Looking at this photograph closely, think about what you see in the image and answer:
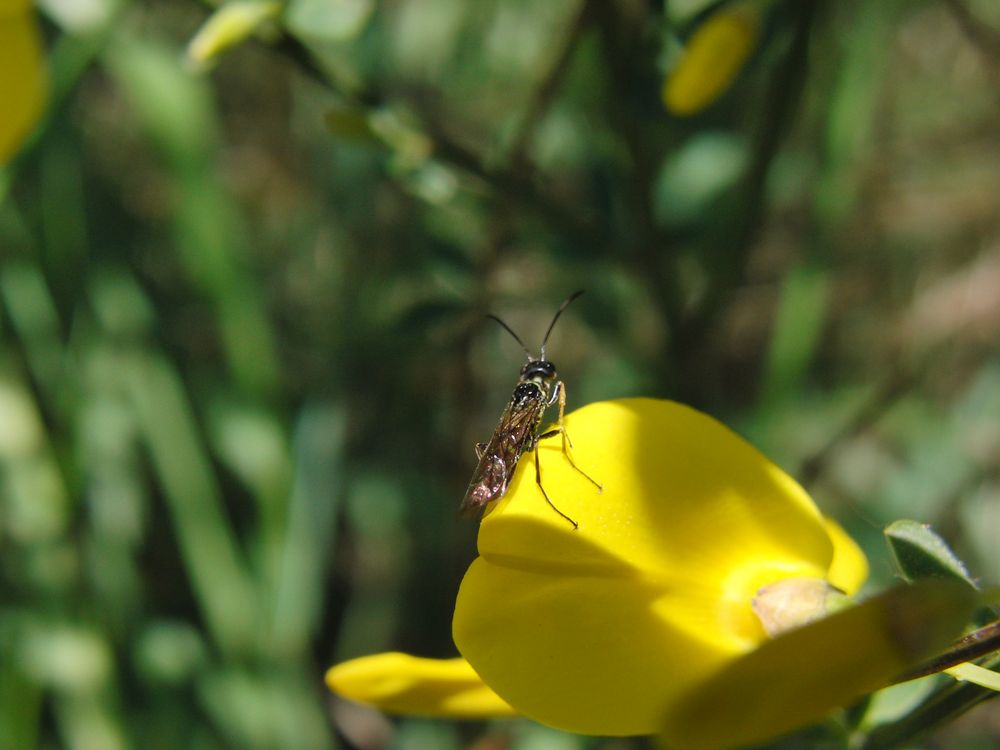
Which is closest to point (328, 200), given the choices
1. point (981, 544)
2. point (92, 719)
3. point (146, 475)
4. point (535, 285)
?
point (535, 285)

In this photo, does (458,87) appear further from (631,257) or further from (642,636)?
(642,636)

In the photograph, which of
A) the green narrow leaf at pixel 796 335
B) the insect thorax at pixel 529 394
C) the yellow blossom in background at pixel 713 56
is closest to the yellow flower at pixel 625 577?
the insect thorax at pixel 529 394

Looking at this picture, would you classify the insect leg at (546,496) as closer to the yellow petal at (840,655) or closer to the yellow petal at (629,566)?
the yellow petal at (629,566)

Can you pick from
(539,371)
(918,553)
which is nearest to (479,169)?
(539,371)

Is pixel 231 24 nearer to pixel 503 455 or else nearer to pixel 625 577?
pixel 503 455

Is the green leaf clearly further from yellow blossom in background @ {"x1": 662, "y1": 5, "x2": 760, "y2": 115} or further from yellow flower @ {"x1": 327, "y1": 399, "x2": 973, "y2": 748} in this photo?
yellow blossom in background @ {"x1": 662, "y1": 5, "x2": 760, "y2": 115}

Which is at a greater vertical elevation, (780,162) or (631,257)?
(780,162)

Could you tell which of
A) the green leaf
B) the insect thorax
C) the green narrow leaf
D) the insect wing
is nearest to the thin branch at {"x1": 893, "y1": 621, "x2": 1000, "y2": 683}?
the green leaf
